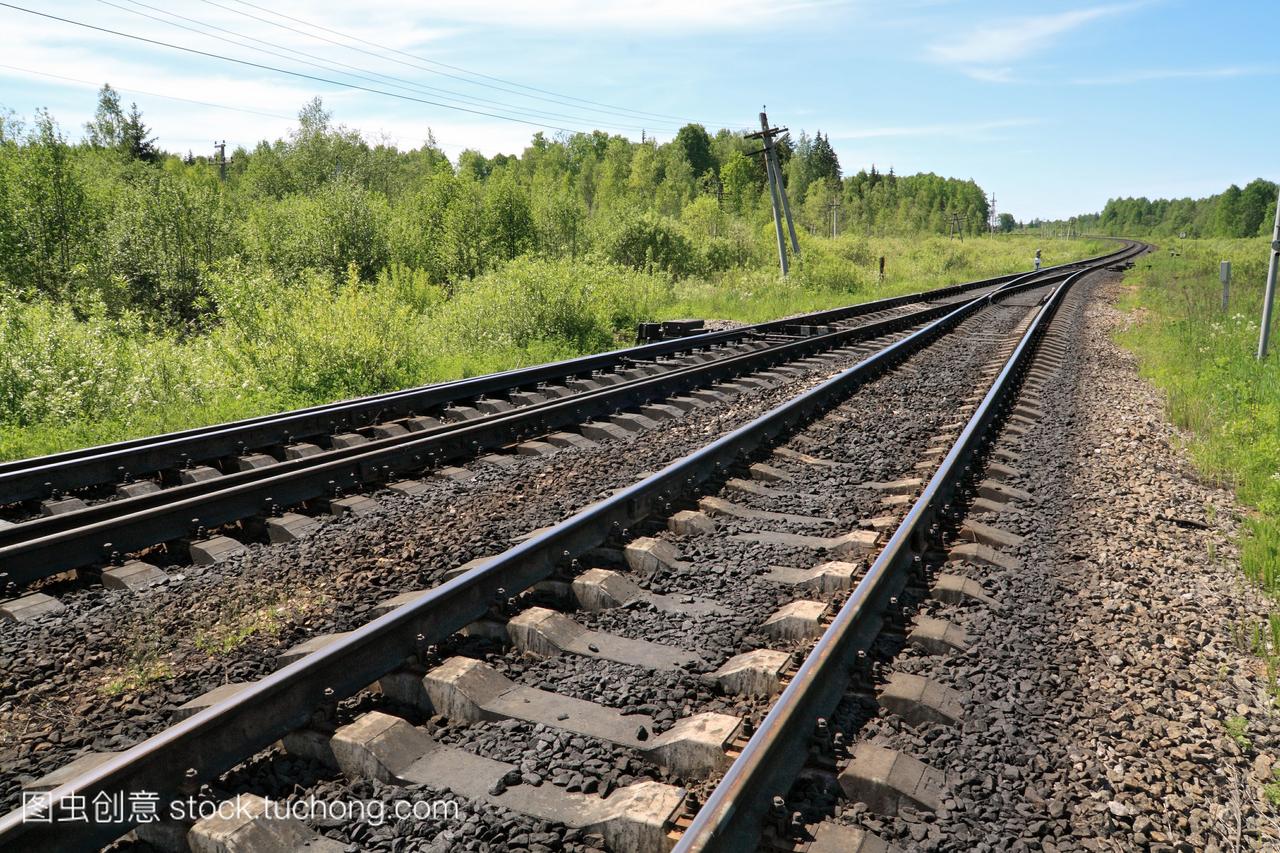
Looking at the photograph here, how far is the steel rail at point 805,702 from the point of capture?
2.49m

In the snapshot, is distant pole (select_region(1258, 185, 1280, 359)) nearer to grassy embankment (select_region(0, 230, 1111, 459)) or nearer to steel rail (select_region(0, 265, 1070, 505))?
steel rail (select_region(0, 265, 1070, 505))

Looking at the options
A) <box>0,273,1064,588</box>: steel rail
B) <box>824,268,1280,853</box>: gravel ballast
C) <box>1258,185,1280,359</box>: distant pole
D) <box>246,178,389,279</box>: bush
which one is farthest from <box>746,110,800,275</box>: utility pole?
<box>824,268,1280,853</box>: gravel ballast

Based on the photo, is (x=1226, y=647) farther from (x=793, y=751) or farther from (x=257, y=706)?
(x=257, y=706)

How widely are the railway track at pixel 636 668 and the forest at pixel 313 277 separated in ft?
20.3

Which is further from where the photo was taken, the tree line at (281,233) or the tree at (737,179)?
the tree at (737,179)

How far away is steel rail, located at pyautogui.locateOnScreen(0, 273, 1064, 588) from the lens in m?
4.84

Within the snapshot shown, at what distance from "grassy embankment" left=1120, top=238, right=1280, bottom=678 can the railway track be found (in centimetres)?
170

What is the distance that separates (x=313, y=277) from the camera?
13805 millimetres

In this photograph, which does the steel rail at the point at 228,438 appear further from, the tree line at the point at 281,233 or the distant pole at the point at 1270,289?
the tree line at the point at 281,233

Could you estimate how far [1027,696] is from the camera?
3604 mm

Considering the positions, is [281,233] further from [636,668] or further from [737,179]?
[737,179]

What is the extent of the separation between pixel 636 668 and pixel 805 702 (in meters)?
0.89

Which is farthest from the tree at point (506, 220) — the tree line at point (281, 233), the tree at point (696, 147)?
the tree at point (696, 147)

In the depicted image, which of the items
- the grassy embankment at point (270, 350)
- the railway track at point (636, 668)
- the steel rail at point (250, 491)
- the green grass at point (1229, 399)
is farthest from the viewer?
the grassy embankment at point (270, 350)
